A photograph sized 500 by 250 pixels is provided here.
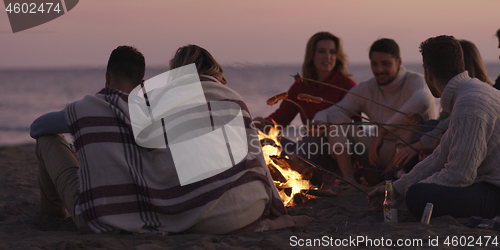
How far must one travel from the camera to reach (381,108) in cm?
517

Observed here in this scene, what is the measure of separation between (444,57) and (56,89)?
26420 mm

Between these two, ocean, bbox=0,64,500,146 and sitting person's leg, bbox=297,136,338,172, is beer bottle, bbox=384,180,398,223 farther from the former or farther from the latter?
ocean, bbox=0,64,500,146

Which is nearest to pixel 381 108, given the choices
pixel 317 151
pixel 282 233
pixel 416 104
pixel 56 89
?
pixel 416 104

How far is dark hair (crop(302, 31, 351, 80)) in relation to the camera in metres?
5.60

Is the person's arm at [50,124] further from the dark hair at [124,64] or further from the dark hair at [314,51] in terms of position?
the dark hair at [314,51]

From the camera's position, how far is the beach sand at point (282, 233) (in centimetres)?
236

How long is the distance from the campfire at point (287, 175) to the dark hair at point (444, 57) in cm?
147

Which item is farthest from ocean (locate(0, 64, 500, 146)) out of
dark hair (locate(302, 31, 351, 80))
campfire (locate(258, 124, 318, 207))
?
campfire (locate(258, 124, 318, 207))

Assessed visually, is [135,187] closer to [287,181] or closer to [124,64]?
[124,64]

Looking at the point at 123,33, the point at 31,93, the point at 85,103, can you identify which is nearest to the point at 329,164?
the point at 85,103

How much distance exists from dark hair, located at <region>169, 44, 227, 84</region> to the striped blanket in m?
0.46

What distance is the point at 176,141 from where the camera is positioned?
8.27 feet
